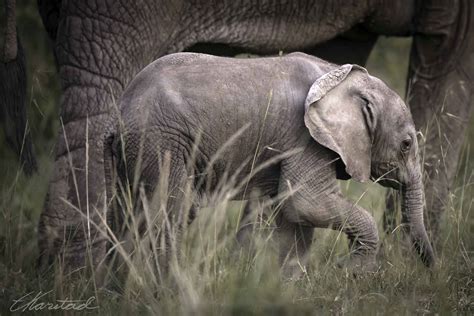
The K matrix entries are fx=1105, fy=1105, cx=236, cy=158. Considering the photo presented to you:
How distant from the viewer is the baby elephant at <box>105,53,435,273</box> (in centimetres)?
429

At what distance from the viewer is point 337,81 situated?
4512 mm

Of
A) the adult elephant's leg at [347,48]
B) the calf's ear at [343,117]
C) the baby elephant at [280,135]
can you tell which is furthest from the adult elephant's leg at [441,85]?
the calf's ear at [343,117]

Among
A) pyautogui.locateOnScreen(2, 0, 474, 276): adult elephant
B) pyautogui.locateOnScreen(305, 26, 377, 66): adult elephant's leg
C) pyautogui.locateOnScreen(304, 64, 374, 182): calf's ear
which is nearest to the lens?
pyautogui.locateOnScreen(304, 64, 374, 182): calf's ear

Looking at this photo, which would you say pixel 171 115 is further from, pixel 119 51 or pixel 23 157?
pixel 23 157

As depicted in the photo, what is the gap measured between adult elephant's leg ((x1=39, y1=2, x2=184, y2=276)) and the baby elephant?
0.63 m

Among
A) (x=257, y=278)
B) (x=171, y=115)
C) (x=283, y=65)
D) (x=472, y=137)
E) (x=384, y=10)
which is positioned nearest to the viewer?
(x=257, y=278)

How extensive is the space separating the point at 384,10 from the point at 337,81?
1456mm

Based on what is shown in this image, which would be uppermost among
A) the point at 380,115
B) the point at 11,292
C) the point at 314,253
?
the point at 380,115

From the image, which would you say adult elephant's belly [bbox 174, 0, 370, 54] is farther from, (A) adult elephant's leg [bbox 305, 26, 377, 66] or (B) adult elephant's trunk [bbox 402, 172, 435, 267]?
(B) adult elephant's trunk [bbox 402, 172, 435, 267]

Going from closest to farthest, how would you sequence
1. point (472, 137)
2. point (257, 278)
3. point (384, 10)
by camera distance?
point (257, 278), point (384, 10), point (472, 137)

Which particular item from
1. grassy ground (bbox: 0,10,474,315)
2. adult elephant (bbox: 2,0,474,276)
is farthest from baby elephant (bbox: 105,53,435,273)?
adult elephant (bbox: 2,0,474,276)

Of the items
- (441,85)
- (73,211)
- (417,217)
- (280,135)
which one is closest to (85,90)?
(73,211)

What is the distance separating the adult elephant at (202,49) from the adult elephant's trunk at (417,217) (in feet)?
1.54

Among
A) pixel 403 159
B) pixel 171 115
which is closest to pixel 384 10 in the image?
pixel 403 159
